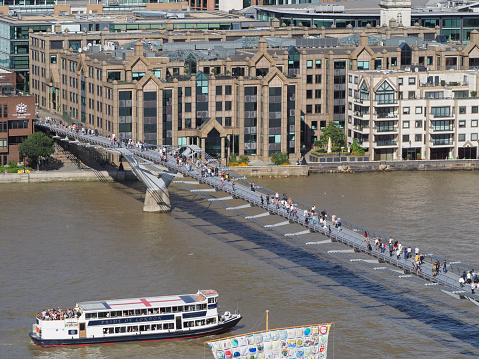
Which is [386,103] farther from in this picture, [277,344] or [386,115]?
[277,344]

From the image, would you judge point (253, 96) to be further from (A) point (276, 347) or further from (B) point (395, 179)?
(A) point (276, 347)

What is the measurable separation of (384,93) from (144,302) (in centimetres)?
7490

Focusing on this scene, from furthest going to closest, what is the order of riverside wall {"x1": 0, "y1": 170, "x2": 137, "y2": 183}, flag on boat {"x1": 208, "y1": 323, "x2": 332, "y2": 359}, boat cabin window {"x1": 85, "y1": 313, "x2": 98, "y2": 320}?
riverside wall {"x1": 0, "y1": 170, "x2": 137, "y2": 183} < boat cabin window {"x1": 85, "y1": 313, "x2": 98, "y2": 320} < flag on boat {"x1": 208, "y1": 323, "x2": 332, "y2": 359}


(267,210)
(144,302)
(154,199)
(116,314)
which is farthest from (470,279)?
(154,199)

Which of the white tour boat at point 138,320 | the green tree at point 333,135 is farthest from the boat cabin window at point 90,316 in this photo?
the green tree at point 333,135

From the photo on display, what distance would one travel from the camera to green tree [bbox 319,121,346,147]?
168250 mm

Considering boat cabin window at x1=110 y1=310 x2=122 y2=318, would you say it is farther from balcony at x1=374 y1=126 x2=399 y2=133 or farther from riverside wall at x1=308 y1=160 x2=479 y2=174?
balcony at x1=374 y1=126 x2=399 y2=133

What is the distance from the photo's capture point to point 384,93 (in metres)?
168

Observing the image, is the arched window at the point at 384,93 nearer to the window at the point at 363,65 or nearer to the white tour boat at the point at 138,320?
the window at the point at 363,65

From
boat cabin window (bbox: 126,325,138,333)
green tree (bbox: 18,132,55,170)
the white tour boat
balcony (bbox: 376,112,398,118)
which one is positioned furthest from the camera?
balcony (bbox: 376,112,398,118)

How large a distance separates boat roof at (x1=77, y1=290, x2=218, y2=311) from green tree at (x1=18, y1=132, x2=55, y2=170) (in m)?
56.9

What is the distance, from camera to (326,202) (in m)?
141

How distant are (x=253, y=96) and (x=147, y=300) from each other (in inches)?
2715

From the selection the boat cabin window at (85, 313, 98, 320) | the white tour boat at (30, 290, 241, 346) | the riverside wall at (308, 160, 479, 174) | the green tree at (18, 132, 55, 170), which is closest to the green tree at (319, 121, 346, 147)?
the riverside wall at (308, 160, 479, 174)
